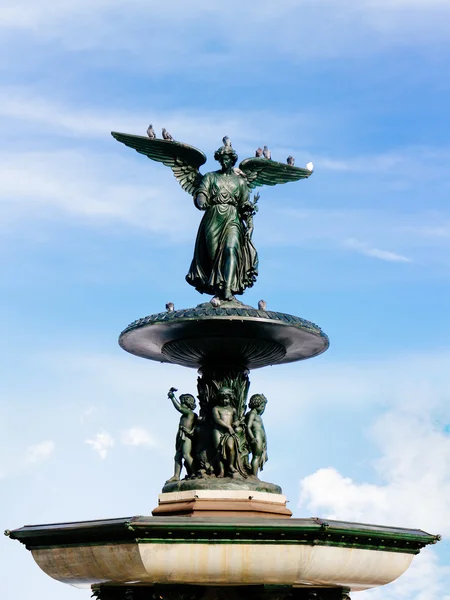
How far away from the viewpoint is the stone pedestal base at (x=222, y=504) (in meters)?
19.3

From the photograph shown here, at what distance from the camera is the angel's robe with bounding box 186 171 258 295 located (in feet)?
69.9

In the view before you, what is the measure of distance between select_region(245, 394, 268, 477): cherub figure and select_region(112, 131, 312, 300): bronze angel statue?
1.77 m

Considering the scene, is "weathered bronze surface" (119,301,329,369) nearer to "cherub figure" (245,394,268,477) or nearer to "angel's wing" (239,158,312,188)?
"cherub figure" (245,394,268,477)

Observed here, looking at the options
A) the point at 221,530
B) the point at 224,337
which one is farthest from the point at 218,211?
the point at 221,530

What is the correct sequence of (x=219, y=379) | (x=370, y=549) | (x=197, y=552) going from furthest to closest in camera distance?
(x=219, y=379)
(x=370, y=549)
(x=197, y=552)

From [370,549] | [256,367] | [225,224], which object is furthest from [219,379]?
[370,549]

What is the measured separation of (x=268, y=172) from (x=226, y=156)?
4.06 ft

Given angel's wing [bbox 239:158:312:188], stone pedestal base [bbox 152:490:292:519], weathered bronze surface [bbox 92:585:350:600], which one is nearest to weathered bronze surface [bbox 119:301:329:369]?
stone pedestal base [bbox 152:490:292:519]

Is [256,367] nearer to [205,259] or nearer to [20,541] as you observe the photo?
[205,259]

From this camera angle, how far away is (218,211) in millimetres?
21578

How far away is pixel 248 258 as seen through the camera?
71.0 ft

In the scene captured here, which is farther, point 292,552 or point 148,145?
point 148,145

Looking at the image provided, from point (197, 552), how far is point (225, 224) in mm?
6285

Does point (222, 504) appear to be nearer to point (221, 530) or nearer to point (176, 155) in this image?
point (221, 530)
